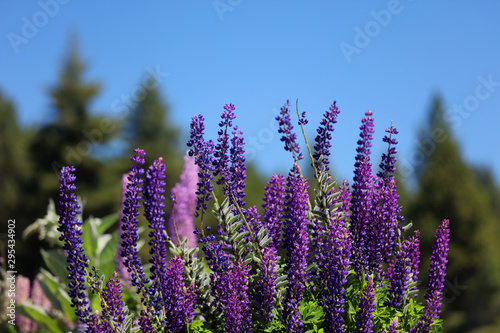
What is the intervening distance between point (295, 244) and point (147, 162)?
3237 cm

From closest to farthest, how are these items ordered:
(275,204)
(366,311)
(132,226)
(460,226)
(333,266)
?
1. (366,311)
2. (333,266)
3. (132,226)
4. (275,204)
5. (460,226)

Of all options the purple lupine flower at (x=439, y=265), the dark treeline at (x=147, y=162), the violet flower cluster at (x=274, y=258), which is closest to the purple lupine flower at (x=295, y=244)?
the violet flower cluster at (x=274, y=258)

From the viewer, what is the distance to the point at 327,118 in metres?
3.32

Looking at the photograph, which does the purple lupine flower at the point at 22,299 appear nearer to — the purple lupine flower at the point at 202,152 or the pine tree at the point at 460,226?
the purple lupine flower at the point at 202,152

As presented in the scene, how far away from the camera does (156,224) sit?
3.13 m

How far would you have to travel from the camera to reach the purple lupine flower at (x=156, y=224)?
3.13m

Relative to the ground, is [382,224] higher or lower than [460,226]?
lower

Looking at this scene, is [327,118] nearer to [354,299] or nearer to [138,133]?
[354,299]

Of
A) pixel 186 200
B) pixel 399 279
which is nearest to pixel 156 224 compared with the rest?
pixel 399 279

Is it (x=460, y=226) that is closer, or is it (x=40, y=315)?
(x=40, y=315)

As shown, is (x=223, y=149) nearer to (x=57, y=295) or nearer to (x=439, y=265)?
(x=439, y=265)

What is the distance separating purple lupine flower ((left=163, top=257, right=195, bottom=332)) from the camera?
3.06 m

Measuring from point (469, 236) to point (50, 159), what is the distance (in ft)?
86.9

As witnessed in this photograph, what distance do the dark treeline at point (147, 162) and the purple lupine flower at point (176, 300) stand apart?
22063mm
